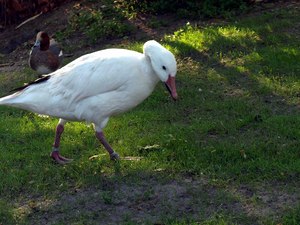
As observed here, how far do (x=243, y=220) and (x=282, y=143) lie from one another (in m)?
1.59

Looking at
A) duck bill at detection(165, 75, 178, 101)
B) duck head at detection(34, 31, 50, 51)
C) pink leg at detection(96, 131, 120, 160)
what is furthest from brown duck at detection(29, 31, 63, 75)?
duck bill at detection(165, 75, 178, 101)

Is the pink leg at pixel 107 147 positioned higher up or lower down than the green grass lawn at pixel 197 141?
higher up

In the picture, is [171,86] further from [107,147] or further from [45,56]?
[45,56]

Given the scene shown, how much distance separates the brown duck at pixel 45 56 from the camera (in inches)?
370

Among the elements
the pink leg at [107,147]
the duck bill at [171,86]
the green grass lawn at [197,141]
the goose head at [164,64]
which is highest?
the goose head at [164,64]

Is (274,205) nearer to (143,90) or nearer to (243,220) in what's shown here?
(243,220)

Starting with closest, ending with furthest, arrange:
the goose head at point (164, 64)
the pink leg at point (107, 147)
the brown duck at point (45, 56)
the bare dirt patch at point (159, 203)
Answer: the bare dirt patch at point (159, 203) → the goose head at point (164, 64) → the pink leg at point (107, 147) → the brown duck at point (45, 56)

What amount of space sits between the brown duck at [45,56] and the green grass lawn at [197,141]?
0.93 feet

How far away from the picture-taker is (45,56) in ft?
30.9

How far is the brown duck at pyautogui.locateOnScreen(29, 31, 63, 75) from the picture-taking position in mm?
9406

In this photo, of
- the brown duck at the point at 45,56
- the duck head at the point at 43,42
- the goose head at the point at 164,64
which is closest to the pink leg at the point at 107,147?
the goose head at the point at 164,64

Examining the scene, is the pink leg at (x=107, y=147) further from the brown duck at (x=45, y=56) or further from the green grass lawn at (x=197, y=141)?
the brown duck at (x=45, y=56)

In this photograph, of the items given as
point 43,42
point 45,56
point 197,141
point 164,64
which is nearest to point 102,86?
point 164,64

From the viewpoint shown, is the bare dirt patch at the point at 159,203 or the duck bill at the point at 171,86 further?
the duck bill at the point at 171,86
